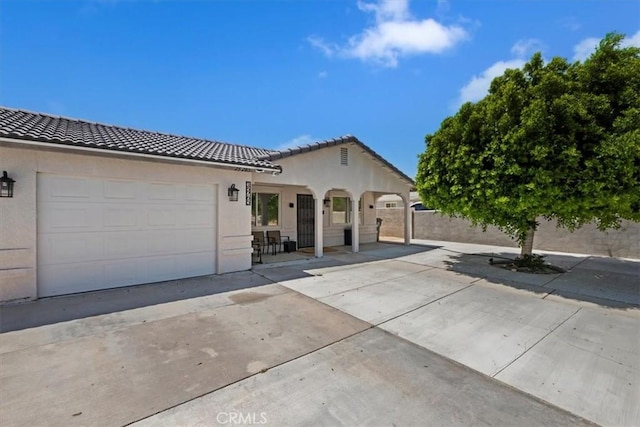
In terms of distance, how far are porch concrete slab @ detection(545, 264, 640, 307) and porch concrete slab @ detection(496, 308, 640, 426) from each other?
2028 millimetres

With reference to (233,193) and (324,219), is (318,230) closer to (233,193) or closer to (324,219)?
(324,219)

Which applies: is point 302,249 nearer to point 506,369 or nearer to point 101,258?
point 101,258

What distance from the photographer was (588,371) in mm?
3438

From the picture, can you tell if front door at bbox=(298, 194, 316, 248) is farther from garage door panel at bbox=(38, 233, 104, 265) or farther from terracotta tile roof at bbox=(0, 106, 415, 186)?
garage door panel at bbox=(38, 233, 104, 265)

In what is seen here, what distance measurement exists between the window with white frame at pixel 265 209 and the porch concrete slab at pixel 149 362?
6804 millimetres

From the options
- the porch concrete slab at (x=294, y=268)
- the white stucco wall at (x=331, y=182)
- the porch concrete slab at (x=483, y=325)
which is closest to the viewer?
the porch concrete slab at (x=483, y=325)

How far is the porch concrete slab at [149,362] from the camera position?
2.69 metres

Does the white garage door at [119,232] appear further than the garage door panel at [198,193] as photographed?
No

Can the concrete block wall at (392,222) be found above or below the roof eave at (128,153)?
below

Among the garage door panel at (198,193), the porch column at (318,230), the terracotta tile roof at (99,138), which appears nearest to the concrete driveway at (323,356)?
the garage door panel at (198,193)

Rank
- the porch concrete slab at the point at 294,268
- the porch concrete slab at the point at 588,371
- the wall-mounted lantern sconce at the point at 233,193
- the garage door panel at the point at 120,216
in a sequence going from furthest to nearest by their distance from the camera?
the wall-mounted lantern sconce at the point at 233,193 → the porch concrete slab at the point at 294,268 → the garage door panel at the point at 120,216 → the porch concrete slab at the point at 588,371

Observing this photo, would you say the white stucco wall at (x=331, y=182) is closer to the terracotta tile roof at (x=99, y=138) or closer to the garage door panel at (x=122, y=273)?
the terracotta tile roof at (x=99, y=138)

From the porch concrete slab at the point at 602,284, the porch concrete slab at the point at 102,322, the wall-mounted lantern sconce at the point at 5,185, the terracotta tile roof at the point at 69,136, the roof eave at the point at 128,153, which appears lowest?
the porch concrete slab at the point at 602,284

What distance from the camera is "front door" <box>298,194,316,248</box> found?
13.3 meters
